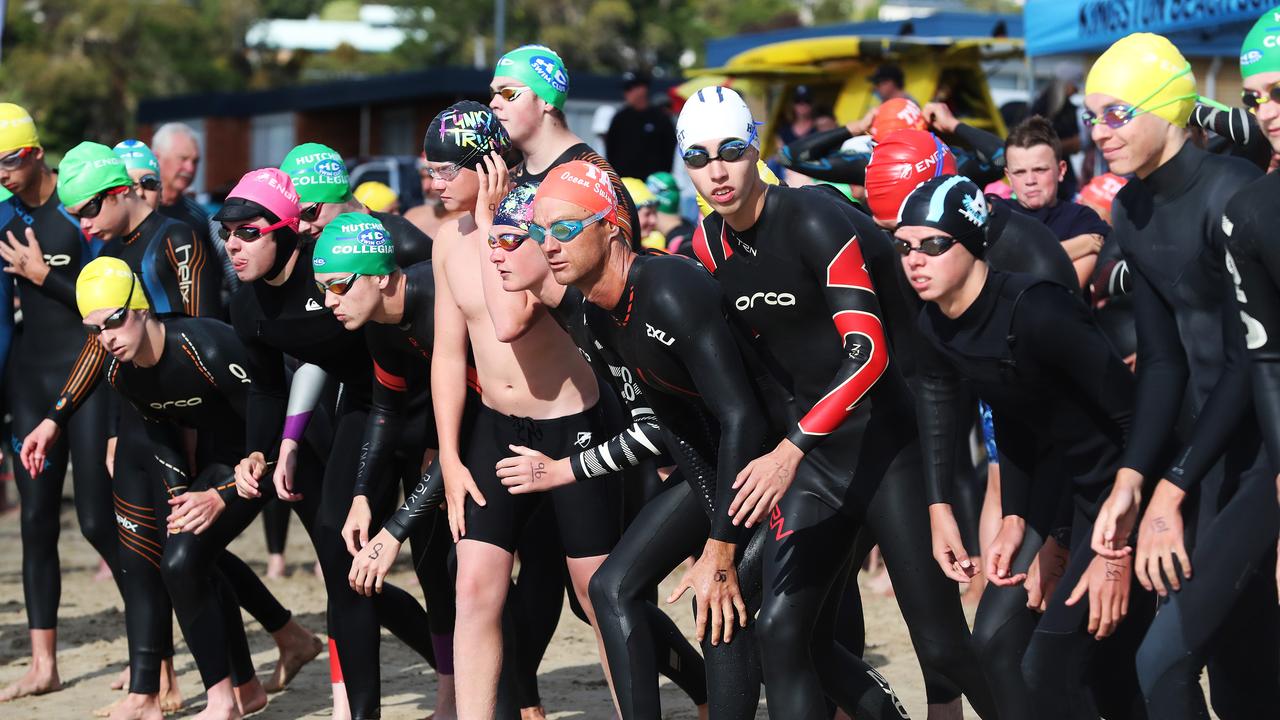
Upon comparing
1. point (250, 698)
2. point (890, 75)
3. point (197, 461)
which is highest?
point (890, 75)

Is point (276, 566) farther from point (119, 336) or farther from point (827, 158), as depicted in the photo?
point (827, 158)

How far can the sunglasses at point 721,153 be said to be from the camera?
178 inches

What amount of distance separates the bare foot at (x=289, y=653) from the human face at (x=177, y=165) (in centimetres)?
324

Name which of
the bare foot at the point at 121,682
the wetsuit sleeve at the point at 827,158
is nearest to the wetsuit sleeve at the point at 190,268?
the bare foot at the point at 121,682

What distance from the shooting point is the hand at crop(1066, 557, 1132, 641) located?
4090mm

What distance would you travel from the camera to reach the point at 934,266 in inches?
169

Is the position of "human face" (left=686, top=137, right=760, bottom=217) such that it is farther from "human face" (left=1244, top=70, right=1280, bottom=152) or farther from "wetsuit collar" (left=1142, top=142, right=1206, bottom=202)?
"human face" (left=1244, top=70, right=1280, bottom=152)

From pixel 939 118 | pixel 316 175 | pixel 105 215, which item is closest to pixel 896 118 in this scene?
pixel 939 118

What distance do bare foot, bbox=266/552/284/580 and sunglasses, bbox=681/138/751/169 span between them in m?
5.67

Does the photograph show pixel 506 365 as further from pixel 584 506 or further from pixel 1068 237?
pixel 1068 237

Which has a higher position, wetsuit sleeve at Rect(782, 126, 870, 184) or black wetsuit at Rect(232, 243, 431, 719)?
wetsuit sleeve at Rect(782, 126, 870, 184)

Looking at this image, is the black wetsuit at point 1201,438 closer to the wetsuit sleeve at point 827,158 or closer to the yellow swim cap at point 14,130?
the wetsuit sleeve at point 827,158

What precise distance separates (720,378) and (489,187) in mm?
1452

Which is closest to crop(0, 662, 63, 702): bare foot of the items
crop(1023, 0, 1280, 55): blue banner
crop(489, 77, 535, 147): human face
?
crop(489, 77, 535, 147): human face
